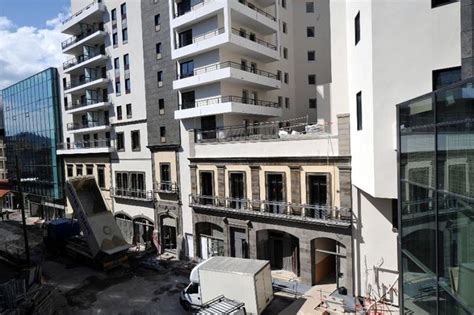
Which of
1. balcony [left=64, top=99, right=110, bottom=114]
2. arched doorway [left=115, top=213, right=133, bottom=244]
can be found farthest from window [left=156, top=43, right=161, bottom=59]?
arched doorway [left=115, top=213, right=133, bottom=244]

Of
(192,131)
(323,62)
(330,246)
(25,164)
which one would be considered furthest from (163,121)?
(25,164)

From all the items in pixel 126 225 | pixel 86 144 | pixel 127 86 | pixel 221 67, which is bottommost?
pixel 126 225

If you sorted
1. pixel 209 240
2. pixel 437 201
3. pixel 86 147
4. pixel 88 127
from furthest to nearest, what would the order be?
1. pixel 86 147
2. pixel 88 127
3. pixel 209 240
4. pixel 437 201

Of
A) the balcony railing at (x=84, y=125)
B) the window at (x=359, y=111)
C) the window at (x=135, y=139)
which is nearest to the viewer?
the window at (x=359, y=111)

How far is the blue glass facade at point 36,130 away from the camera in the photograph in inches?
A: 1682

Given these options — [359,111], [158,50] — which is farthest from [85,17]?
[359,111]

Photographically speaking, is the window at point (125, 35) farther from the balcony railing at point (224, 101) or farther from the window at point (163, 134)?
the balcony railing at point (224, 101)

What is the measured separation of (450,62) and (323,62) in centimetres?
2809

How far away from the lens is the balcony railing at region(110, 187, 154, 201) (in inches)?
1179

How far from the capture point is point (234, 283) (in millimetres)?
15797

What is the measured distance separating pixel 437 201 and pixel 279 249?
51.3 feet

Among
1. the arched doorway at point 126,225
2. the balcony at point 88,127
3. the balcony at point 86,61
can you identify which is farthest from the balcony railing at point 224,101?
the balcony at point 86,61

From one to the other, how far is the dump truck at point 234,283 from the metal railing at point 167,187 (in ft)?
34.5

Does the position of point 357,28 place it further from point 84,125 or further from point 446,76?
point 84,125
